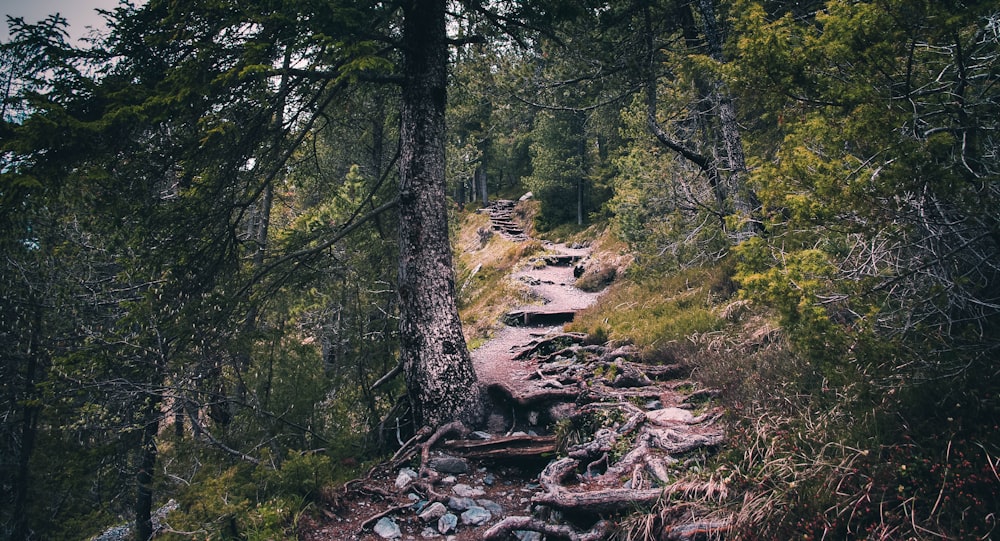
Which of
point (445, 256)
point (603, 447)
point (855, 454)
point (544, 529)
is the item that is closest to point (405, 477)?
point (544, 529)

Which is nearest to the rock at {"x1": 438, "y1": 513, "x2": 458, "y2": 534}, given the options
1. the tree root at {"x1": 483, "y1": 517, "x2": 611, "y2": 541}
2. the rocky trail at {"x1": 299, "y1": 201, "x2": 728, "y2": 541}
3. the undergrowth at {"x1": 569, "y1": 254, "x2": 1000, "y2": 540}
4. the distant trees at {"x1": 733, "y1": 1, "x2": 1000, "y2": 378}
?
the rocky trail at {"x1": 299, "y1": 201, "x2": 728, "y2": 541}

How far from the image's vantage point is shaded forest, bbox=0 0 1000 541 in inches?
106

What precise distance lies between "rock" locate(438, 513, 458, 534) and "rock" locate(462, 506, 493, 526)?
10 cm

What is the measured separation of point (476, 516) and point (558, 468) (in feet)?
2.98

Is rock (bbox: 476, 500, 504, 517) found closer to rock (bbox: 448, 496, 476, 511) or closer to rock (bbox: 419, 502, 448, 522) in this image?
rock (bbox: 448, 496, 476, 511)

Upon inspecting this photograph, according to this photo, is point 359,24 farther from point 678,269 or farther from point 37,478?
point 37,478

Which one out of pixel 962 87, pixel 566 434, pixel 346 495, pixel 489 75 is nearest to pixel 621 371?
pixel 566 434

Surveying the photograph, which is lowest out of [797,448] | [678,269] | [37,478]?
[37,478]

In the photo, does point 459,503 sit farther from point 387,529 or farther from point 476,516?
point 387,529

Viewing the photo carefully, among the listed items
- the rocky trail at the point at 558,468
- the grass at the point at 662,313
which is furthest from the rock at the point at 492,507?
the grass at the point at 662,313

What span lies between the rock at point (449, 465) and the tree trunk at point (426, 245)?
23.9 inches

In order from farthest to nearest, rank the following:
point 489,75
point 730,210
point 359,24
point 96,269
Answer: point 96,269 < point 489,75 < point 730,210 < point 359,24

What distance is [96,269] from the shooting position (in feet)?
31.6

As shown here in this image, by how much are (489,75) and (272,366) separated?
6.29 m
